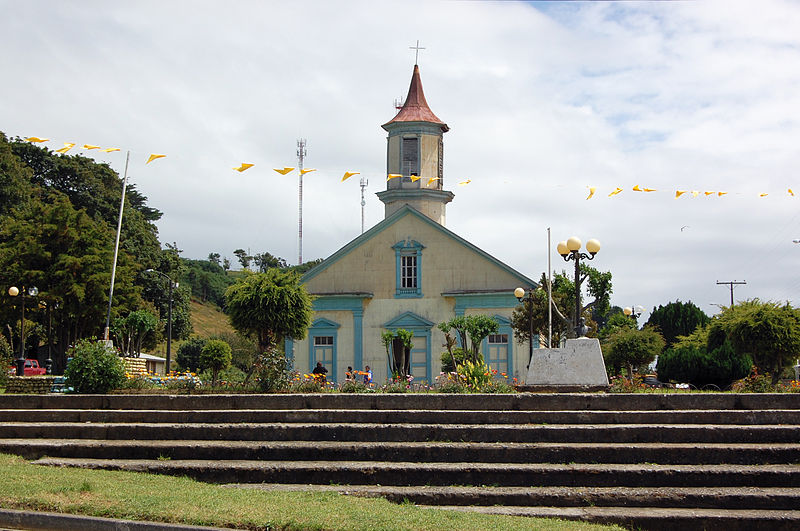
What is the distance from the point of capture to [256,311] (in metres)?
24.0

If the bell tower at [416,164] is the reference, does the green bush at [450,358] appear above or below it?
below

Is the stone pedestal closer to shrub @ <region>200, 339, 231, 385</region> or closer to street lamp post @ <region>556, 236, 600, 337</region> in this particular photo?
street lamp post @ <region>556, 236, 600, 337</region>

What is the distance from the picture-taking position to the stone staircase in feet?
35.1

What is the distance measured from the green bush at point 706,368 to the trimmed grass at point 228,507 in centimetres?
1152

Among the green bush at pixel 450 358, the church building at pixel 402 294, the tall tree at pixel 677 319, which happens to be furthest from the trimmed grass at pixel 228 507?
the tall tree at pixel 677 319

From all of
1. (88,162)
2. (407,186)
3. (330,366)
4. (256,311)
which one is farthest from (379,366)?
(88,162)

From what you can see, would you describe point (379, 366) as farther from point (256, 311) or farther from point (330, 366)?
point (256, 311)

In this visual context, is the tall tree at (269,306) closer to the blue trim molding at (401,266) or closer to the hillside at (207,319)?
the blue trim molding at (401,266)

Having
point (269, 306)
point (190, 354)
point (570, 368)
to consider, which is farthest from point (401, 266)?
point (190, 354)

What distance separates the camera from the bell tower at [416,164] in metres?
40.5

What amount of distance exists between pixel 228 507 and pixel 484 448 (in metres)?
3.85

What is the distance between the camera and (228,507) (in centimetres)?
948

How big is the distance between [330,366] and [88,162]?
108 ft

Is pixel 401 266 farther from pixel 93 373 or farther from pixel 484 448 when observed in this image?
pixel 484 448
